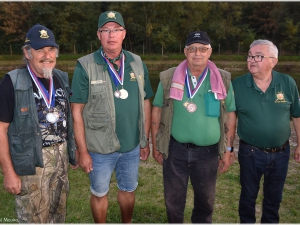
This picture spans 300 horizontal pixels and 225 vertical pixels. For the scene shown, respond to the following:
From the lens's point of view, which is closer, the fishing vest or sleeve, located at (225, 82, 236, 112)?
the fishing vest

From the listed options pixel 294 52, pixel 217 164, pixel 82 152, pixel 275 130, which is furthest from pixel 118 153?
pixel 294 52

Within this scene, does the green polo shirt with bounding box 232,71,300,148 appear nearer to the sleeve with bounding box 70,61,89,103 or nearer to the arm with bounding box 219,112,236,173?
Answer: the arm with bounding box 219,112,236,173

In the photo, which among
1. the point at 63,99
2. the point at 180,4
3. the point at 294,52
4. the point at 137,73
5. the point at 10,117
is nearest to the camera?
the point at 10,117

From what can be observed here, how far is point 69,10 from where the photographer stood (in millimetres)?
43781

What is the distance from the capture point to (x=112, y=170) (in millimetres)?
4379

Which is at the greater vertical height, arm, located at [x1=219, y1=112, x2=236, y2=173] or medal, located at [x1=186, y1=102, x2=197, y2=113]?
medal, located at [x1=186, y1=102, x2=197, y2=113]

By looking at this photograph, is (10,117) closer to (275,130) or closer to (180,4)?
(275,130)

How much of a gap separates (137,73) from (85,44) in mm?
44249

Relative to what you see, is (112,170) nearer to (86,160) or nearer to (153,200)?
(86,160)

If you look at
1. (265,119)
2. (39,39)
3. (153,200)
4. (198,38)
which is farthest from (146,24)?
(39,39)

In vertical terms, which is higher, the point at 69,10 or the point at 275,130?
the point at 69,10

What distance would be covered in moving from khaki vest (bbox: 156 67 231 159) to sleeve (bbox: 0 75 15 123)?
1958 mm

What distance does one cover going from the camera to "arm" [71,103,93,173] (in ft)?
13.2

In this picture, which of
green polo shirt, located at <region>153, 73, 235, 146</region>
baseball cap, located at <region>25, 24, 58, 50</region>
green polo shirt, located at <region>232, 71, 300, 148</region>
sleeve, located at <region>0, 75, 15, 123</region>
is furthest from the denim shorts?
green polo shirt, located at <region>232, 71, 300, 148</region>
